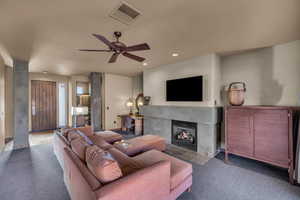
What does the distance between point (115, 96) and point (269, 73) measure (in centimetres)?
529

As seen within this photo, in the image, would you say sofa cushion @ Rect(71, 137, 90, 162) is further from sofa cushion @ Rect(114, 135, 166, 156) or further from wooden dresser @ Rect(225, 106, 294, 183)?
wooden dresser @ Rect(225, 106, 294, 183)

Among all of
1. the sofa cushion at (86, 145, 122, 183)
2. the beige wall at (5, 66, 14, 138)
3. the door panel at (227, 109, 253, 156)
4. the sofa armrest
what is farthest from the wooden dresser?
the beige wall at (5, 66, 14, 138)

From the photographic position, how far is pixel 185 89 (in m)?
3.82

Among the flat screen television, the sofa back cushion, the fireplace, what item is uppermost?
the flat screen television

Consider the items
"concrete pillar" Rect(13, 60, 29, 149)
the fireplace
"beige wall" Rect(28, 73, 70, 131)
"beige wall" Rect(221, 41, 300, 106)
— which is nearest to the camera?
"beige wall" Rect(221, 41, 300, 106)

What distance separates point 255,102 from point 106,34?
357 cm

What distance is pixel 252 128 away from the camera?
8.70 feet

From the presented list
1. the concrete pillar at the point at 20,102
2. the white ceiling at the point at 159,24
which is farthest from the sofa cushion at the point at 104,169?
the concrete pillar at the point at 20,102

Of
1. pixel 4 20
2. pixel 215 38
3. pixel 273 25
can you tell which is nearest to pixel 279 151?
pixel 273 25

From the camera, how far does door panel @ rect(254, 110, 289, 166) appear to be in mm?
2324

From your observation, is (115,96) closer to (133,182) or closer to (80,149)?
(80,149)

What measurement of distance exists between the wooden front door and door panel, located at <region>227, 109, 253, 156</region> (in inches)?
277

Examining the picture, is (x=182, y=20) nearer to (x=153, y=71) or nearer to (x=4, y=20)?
(x=4, y=20)

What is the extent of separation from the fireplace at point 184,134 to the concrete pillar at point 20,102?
437 centimetres
